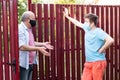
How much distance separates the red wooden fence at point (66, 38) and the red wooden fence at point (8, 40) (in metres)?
2.19

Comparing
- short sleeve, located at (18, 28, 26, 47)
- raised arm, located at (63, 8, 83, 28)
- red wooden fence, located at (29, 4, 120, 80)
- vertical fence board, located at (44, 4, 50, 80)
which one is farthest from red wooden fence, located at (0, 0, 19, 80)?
raised arm, located at (63, 8, 83, 28)

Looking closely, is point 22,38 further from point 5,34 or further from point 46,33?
point 46,33

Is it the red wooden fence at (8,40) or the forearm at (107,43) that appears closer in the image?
the red wooden fence at (8,40)

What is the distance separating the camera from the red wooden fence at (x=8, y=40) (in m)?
5.04

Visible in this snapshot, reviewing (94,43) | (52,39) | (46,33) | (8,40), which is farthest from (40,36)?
(8,40)

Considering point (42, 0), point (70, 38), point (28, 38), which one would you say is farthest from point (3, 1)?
point (42, 0)

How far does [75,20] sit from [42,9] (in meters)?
0.74

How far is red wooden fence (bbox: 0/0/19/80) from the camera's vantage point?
16.5 ft

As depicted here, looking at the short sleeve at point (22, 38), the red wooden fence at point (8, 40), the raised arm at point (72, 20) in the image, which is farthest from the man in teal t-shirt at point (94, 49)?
the red wooden fence at point (8, 40)

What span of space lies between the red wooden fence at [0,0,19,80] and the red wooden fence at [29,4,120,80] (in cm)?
219

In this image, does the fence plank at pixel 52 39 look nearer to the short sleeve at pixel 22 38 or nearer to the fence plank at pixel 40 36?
the fence plank at pixel 40 36

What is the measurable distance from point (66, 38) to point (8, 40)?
2.68 m

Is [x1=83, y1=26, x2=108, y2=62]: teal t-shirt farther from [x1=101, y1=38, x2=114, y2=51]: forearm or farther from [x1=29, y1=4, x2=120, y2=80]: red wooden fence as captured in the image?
[x1=29, y1=4, x2=120, y2=80]: red wooden fence

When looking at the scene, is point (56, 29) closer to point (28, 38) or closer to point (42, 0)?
point (28, 38)
